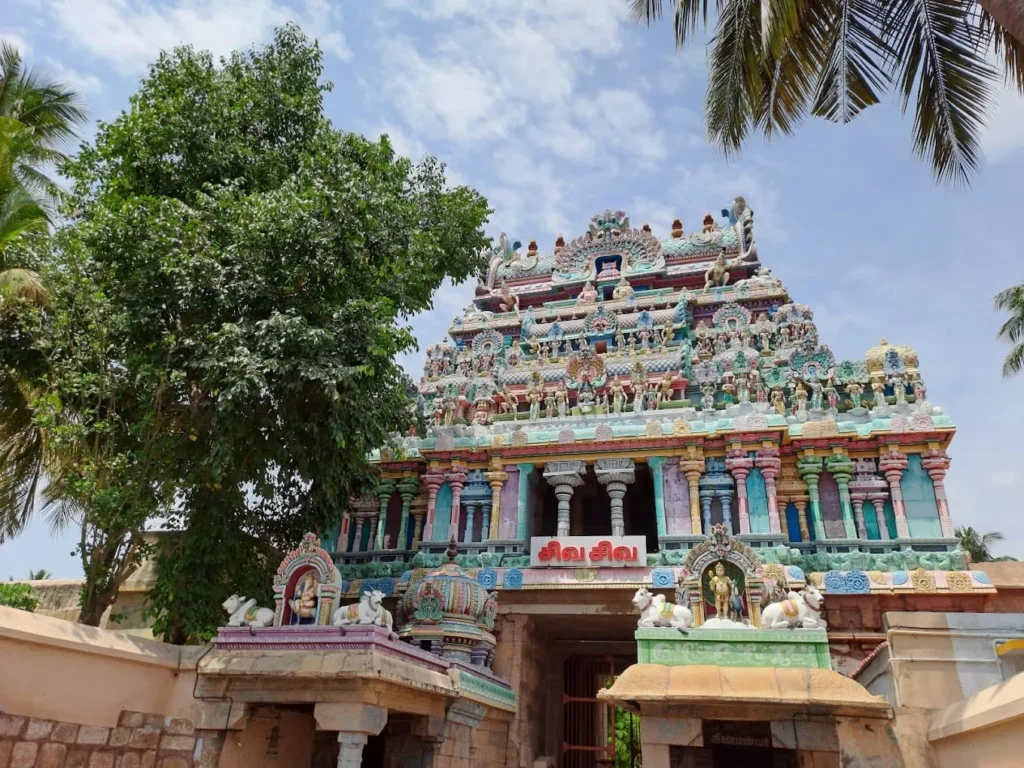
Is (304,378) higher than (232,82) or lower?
lower

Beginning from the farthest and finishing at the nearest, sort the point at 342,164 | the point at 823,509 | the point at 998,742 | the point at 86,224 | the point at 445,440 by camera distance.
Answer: the point at 445,440 < the point at 823,509 < the point at 342,164 < the point at 86,224 < the point at 998,742

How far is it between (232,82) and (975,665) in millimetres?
15525

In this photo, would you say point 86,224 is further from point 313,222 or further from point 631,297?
point 631,297

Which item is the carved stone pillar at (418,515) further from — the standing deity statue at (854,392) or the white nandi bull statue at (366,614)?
the standing deity statue at (854,392)

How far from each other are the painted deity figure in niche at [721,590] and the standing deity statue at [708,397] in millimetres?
5741

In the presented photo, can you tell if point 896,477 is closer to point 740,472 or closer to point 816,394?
point 816,394

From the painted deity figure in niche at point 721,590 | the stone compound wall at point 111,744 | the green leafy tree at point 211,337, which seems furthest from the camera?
the green leafy tree at point 211,337

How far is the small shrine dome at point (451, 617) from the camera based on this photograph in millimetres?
12383

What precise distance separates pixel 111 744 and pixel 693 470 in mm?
11056

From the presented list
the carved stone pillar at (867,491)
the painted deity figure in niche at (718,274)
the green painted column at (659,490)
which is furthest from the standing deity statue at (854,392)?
the painted deity figure in niche at (718,274)

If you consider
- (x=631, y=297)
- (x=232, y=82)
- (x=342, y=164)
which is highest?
(x=631, y=297)

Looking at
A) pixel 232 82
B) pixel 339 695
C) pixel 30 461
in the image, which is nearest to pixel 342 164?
pixel 232 82

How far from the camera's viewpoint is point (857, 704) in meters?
8.08

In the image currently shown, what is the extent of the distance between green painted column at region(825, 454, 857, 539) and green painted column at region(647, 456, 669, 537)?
11.3ft
